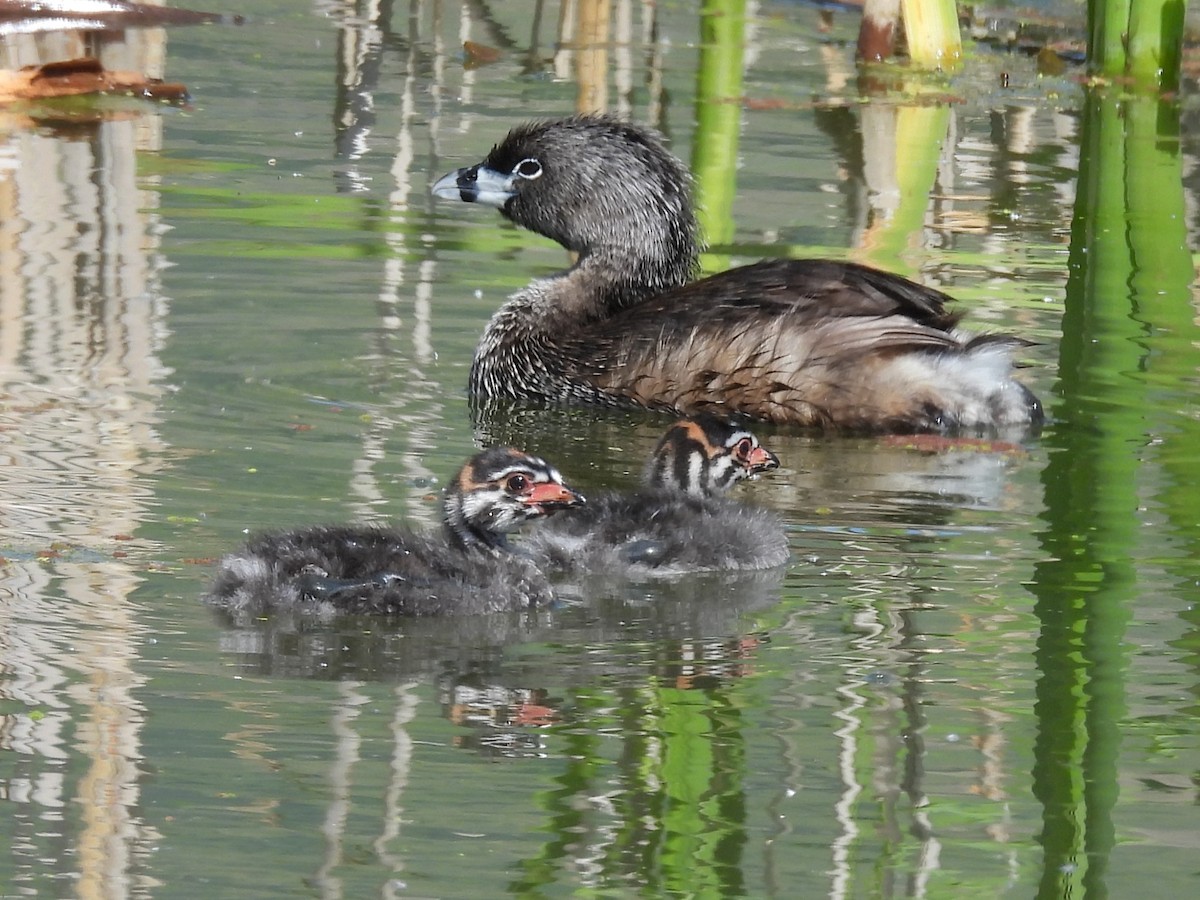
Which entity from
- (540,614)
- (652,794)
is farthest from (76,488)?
(652,794)

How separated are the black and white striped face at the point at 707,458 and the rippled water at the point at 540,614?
0.56 ft

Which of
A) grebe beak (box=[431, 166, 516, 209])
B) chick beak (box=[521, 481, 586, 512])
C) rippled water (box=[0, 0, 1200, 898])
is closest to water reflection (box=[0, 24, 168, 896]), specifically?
rippled water (box=[0, 0, 1200, 898])

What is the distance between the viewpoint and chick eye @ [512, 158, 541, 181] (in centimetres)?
889

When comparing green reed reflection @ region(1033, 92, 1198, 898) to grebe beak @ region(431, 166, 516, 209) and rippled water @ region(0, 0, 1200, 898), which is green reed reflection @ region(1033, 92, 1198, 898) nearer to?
rippled water @ region(0, 0, 1200, 898)

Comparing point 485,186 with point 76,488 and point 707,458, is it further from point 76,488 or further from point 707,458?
point 76,488

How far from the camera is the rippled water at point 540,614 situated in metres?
3.96

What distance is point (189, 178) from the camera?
10.8 meters

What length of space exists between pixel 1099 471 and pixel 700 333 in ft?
4.86

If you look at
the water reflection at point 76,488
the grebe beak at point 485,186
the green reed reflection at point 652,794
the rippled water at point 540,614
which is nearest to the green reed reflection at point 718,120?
the rippled water at point 540,614

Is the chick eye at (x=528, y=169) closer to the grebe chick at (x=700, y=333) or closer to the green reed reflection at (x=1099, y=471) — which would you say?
the grebe chick at (x=700, y=333)

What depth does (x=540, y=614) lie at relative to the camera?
5418mm

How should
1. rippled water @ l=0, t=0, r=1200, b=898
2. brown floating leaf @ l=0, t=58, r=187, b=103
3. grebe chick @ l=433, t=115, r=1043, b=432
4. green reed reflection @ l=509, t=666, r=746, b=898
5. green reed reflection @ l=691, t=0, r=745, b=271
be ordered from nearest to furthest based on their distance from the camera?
green reed reflection @ l=509, t=666, r=746, b=898 → rippled water @ l=0, t=0, r=1200, b=898 → grebe chick @ l=433, t=115, r=1043, b=432 → green reed reflection @ l=691, t=0, r=745, b=271 → brown floating leaf @ l=0, t=58, r=187, b=103

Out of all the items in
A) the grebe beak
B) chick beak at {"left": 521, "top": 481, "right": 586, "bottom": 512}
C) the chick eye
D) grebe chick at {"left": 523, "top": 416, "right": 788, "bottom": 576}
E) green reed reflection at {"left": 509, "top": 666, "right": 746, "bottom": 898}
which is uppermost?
the chick eye

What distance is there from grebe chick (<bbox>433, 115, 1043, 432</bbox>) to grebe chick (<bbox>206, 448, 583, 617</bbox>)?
6.65 feet
